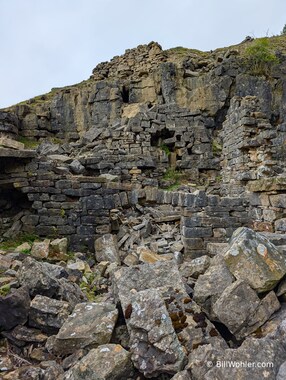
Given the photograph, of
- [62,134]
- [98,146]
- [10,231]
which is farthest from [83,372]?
[62,134]

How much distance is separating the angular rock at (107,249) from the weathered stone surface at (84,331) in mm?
2809

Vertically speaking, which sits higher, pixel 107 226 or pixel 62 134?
pixel 62 134

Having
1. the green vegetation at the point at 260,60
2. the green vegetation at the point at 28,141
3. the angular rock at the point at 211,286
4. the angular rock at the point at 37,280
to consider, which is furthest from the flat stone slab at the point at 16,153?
the green vegetation at the point at 260,60

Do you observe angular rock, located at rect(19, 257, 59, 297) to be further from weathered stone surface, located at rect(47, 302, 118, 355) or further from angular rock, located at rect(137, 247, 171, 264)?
angular rock, located at rect(137, 247, 171, 264)

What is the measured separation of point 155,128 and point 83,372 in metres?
12.4

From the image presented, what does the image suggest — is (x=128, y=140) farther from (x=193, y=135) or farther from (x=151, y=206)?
(x=151, y=206)

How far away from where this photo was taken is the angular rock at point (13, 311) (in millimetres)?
2946

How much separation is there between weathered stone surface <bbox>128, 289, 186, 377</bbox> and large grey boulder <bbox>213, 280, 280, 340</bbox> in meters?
0.55

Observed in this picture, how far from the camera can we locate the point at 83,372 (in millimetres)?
2125

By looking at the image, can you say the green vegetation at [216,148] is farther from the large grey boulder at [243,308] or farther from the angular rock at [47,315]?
the angular rock at [47,315]

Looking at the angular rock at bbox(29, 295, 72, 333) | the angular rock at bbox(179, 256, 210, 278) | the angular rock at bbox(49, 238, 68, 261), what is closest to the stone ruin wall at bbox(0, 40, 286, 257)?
the angular rock at bbox(49, 238, 68, 261)

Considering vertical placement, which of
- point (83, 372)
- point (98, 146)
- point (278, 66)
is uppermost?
point (278, 66)

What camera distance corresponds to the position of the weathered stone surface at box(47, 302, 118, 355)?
8.39ft

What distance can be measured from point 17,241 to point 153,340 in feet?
16.6
